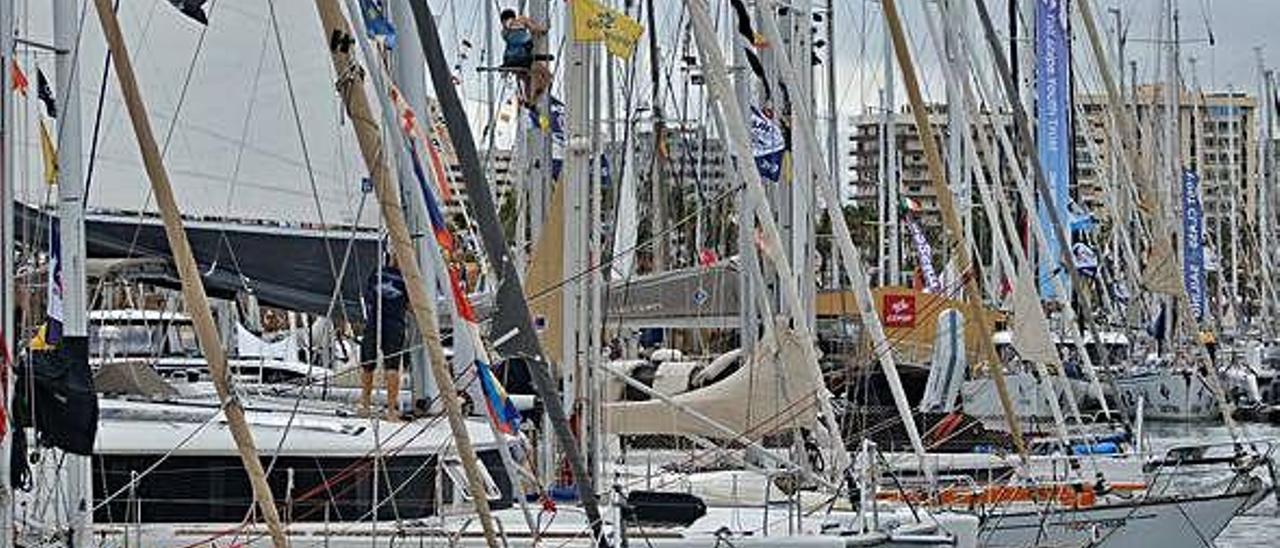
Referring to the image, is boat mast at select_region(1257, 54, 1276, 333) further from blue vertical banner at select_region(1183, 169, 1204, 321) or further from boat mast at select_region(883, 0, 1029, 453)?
boat mast at select_region(883, 0, 1029, 453)

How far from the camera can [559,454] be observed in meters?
19.2

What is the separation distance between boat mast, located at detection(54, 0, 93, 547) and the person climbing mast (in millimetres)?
6023

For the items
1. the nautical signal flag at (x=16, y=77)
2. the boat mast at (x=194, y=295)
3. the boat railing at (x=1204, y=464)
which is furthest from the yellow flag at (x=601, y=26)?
the boat railing at (x=1204, y=464)

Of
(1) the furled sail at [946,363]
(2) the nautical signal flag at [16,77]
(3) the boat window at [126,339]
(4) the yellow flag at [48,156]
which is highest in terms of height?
(2) the nautical signal flag at [16,77]

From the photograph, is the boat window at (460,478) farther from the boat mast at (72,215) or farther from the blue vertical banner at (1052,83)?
the blue vertical banner at (1052,83)

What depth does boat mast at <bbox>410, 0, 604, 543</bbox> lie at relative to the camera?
13.7 m

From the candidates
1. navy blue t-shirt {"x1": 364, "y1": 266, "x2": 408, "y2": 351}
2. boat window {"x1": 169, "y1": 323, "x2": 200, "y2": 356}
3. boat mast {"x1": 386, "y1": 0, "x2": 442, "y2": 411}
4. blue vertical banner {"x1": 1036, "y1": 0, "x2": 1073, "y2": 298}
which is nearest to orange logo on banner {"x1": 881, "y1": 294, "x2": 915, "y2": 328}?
blue vertical banner {"x1": 1036, "y1": 0, "x2": 1073, "y2": 298}

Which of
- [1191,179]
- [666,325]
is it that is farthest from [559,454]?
[1191,179]

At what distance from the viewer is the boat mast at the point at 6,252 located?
12758 mm

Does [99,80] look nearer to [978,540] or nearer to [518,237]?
[518,237]

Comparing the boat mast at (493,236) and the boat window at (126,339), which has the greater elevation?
the boat mast at (493,236)

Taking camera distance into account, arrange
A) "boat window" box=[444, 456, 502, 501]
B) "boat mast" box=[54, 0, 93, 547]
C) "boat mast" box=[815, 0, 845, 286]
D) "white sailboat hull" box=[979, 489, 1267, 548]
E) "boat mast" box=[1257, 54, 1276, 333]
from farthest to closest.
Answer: "boat mast" box=[1257, 54, 1276, 333] → "boat mast" box=[815, 0, 845, 286] → "white sailboat hull" box=[979, 489, 1267, 548] → "boat window" box=[444, 456, 502, 501] → "boat mast" box=[54, 0, 93, 547]

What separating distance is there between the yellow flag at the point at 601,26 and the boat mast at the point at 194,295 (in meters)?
5.51

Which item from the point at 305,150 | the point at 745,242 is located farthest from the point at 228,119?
the point at 745,242
